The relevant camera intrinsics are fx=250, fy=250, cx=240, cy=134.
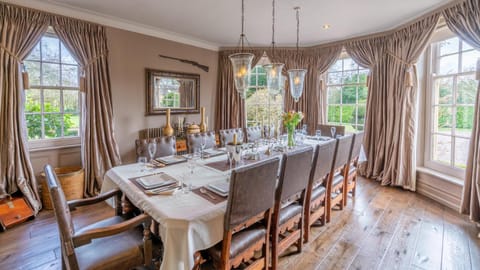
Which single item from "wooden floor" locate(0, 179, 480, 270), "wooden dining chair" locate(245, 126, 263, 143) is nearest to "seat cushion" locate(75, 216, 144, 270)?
"wooden floor" locate(0, 179, 480, 270)

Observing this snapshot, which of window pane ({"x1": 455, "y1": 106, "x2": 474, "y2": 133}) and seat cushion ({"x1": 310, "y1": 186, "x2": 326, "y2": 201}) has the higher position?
window pane ({"x1": 455, "y1": 106, "x2": 474, "y2": 133})

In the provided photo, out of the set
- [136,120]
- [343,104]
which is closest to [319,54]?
[343,104]

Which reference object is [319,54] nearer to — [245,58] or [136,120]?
[245,58]

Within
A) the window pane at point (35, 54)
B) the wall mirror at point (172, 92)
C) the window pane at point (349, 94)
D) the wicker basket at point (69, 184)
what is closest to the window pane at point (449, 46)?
the window pane at point (349, 94)

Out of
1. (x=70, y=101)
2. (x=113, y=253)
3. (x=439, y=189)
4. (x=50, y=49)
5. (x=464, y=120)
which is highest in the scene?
(x=50, y=49)

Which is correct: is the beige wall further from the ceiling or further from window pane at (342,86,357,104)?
window pane at (342,86,357,104)

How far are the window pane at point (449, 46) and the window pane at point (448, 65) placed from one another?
7 centimetres

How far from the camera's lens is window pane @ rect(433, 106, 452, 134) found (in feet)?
11.3

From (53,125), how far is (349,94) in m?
4.94

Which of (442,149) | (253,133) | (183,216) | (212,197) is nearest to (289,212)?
(212,197)

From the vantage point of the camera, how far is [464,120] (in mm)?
3242

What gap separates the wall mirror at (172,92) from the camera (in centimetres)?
423

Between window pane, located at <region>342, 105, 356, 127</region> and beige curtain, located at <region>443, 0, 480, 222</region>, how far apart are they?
2095 mm

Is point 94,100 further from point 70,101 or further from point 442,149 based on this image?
point 442,149
